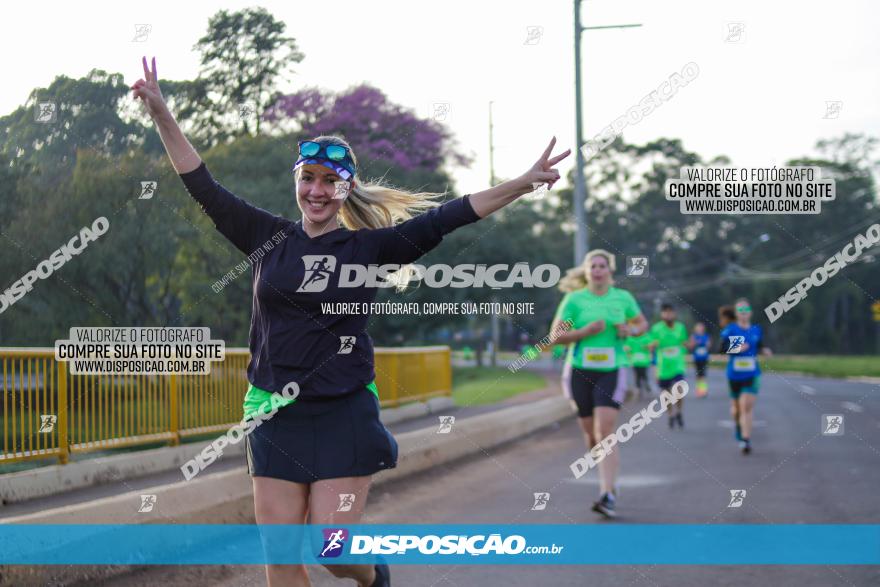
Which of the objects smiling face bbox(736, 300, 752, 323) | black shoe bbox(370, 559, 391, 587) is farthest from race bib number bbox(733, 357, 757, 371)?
black shoe bbox(370, 559, 391, 587)

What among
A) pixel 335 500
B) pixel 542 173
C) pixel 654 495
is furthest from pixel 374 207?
pixel 654 495

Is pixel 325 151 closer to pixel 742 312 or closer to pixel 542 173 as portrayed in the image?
pixel 542 173

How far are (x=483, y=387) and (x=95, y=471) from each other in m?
18.1

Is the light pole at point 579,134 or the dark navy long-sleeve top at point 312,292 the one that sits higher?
the light pole at point 579,134

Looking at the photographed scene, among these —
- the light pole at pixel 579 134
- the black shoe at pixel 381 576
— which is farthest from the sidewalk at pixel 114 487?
the light pole at pixel 579 134

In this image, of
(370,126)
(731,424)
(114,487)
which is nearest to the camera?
(114,487)

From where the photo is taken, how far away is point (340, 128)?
14.5 m

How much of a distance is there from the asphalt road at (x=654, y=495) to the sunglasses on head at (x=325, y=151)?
2.85 metres

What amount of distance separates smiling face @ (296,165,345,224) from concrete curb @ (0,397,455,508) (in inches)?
169

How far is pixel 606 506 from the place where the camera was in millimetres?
7727

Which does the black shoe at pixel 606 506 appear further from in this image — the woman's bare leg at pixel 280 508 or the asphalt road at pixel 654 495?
the woman's bare leg at pixel 280 508

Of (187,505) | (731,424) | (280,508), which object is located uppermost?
(280,508)

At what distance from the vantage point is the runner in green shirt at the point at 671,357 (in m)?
16.0

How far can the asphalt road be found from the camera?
230 inches
